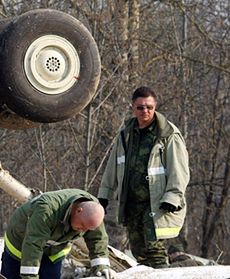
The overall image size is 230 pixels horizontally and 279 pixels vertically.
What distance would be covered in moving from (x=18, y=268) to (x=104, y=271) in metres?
0.60

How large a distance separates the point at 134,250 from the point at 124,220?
0.85ft

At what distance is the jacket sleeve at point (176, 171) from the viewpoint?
5984 mm

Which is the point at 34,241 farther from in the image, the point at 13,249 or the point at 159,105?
the point at 159,105

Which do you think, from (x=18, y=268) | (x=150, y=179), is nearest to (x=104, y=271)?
(x=18, y=268)

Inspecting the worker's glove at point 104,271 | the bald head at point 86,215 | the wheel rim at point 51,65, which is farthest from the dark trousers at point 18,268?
the wheel rim at point 51,65

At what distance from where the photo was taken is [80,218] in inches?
198

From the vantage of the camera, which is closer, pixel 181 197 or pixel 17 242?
pixel 17 242

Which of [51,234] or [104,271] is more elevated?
[51,234]

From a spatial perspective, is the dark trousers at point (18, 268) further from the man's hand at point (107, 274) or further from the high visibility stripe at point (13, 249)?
the man's hand at point (107, 274)

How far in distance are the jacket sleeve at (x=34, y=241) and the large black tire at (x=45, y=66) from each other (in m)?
1.25

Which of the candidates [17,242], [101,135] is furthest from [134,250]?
[101,135]

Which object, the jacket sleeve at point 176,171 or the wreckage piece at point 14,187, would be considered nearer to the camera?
the jacket sleeve at point 176,171

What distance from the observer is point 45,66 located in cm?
616

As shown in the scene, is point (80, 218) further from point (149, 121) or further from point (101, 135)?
point (101, 135)
